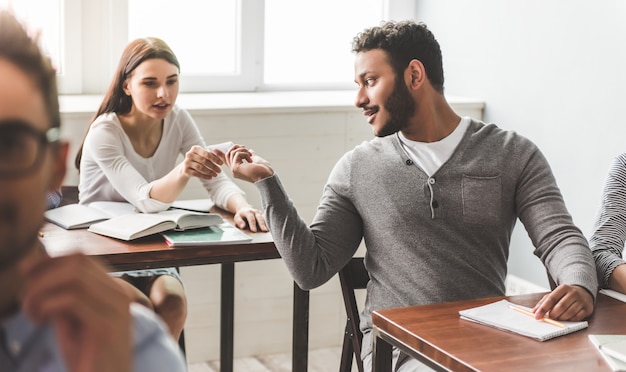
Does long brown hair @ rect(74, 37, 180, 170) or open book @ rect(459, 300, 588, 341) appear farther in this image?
long brown hair @ rect(74, 37, 180, 170)

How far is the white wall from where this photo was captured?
3.04 metres

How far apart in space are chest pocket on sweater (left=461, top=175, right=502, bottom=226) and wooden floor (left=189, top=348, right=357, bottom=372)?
4.57 feet

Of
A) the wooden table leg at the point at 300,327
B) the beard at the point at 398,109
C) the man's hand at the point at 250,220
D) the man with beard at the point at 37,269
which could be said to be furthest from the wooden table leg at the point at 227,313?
the man with beard at the point at 37,269

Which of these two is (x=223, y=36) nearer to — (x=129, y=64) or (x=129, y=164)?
(x=129, y=64)

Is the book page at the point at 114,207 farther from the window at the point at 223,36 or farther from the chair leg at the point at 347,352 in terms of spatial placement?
the window at the point at 223,36

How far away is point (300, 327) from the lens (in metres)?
2.44

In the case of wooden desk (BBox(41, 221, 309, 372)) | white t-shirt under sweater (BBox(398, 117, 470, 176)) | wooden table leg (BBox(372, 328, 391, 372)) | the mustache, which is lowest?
wooden table leg (BBox(372, 328, 391, 372))

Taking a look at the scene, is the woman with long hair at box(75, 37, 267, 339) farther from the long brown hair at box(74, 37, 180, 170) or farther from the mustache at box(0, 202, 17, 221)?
the mustache at box(0, 202, 17, 221)

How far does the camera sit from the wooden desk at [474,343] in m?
1.48

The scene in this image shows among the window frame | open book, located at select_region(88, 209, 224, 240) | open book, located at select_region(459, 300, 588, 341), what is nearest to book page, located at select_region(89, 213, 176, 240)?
open book, located at select_region(88, 209, 224, 240)

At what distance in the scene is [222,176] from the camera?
2.88 meters

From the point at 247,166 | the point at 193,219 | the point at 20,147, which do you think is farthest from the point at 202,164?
the point at 20,147

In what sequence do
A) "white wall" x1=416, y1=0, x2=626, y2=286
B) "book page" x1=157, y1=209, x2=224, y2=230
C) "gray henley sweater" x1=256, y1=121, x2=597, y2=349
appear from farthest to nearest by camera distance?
"white wall" x1=416, y1=0, x2=626, y2=286, "book page" x1=157, y1=209, x2=224, y2=230, "gray henley sweater" x1=256, y1=121, x2=597, y2=349

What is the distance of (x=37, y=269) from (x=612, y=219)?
1929 millimetres
